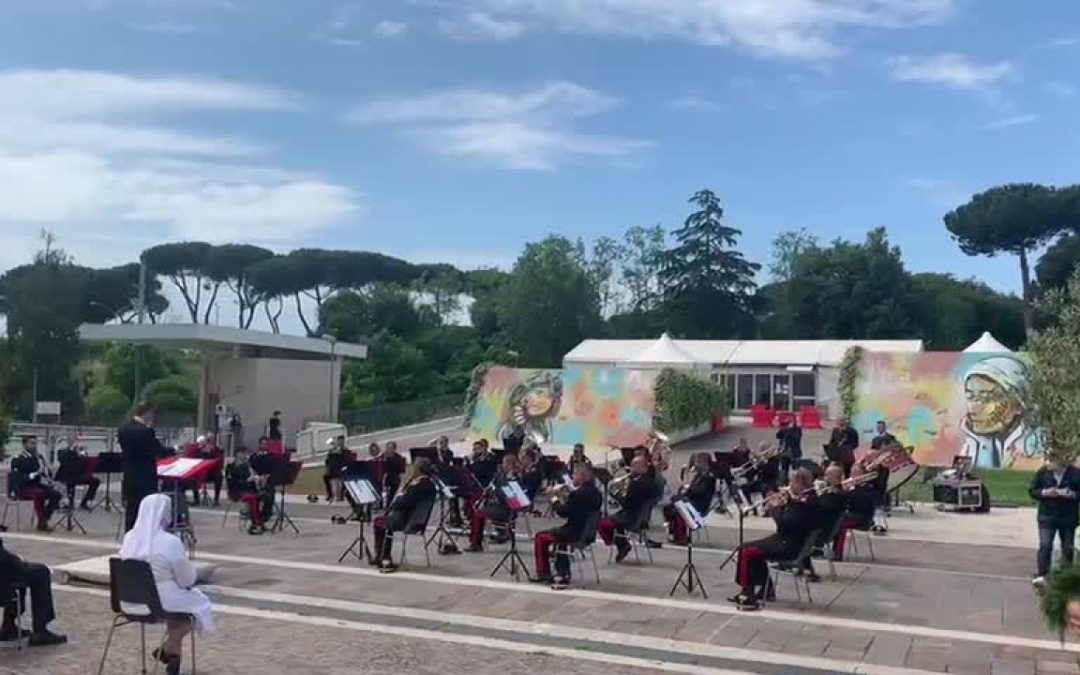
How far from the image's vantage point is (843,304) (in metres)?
61.0

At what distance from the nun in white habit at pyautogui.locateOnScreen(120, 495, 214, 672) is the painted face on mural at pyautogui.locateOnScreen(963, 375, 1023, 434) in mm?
23503

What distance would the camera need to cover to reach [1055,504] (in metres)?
11.5

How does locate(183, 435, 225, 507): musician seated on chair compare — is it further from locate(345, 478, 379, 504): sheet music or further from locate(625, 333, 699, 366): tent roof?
locate(625, 333, 699, 366): tent roof

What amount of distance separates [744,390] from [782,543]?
1358 inches

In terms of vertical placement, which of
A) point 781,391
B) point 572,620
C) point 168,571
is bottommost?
point 572,620

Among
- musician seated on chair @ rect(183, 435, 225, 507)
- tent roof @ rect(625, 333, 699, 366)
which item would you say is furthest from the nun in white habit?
tent roof @ rect(625, 333, 699, 366)

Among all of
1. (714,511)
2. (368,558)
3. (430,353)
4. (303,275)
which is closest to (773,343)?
(430,353)

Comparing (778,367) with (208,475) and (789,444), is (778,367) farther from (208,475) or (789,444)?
(208,475)

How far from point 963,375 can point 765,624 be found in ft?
65.6

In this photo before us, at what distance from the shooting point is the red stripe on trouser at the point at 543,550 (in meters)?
11.5

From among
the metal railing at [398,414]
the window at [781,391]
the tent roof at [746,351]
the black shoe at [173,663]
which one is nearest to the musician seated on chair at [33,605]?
the black shoe at [173,663]

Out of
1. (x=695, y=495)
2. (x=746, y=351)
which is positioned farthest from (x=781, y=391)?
(x=695, y=495)

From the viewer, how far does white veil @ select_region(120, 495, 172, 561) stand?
726cm

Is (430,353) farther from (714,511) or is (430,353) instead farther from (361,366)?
(714,511)
